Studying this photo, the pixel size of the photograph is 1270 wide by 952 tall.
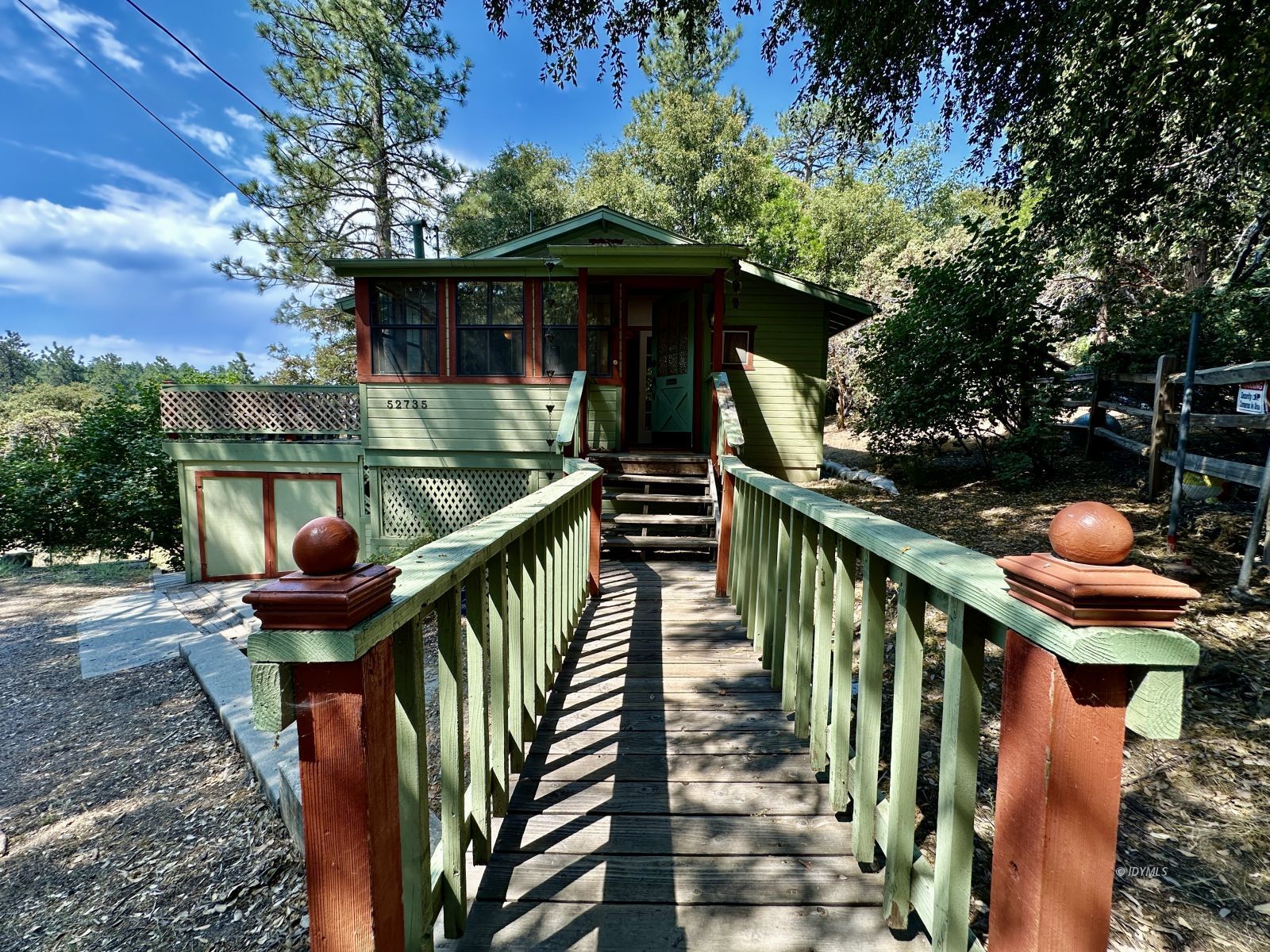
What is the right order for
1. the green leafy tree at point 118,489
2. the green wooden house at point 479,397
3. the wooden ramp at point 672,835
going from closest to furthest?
1. the wooden ramp at point 672,835
2. the green wooden house at point 479,397
3. the green leafy tree at point 118,489

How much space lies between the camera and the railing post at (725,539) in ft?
14.8

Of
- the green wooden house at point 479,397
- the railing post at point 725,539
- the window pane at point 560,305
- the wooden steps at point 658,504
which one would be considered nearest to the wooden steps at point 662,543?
the wooden steps at point 658,504

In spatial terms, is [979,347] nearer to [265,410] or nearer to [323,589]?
[323,589]

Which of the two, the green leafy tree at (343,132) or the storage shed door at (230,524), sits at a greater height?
the green leafy tree at (343,132)

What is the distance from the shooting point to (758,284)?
971 centimetres

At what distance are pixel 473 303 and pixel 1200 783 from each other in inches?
378

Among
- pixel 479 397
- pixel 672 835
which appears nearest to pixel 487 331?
pixel 479 397

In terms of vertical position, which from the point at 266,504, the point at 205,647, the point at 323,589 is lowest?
the point at 205,647

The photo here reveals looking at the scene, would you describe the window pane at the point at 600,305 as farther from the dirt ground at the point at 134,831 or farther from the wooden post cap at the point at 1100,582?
the wooden post cap at the point at 1100,582

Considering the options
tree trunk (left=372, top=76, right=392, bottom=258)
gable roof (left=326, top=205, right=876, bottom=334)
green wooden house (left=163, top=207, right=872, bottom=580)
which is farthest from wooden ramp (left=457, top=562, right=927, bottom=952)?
tree trunk (left=372, top=76, right=392, bottom=258)

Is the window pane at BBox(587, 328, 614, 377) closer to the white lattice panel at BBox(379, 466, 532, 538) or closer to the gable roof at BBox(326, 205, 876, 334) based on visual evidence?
the gable roof at BBox(326, 205, 876, 334)

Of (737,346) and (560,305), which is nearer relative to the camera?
(560,305)

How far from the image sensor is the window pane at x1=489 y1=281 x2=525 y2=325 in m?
9.30

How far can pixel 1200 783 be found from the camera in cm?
240
